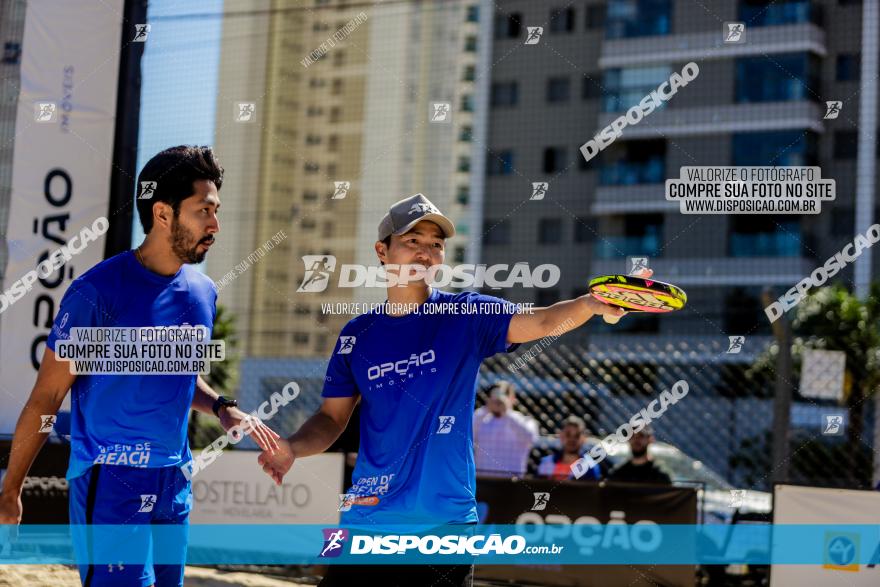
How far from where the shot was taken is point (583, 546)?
8367 millimetres

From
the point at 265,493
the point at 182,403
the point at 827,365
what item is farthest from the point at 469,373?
the point at 827,365

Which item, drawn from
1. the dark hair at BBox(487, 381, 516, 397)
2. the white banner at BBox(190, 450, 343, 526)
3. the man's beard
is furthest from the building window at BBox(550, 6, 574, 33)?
the man's beard

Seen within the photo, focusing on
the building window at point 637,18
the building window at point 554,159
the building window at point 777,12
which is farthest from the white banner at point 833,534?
the building window at point 637,18

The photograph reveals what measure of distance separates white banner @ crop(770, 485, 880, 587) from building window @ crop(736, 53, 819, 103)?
32.6 m

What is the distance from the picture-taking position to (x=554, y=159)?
44219 mm

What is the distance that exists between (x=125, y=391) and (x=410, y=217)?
1.19 meters

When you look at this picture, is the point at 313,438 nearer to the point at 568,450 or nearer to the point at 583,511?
Result: the point at 583,511

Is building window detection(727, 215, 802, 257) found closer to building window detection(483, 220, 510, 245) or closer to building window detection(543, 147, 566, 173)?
building window detection(543, 147, 566, 173)

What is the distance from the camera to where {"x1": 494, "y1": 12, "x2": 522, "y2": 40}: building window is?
4588 cm

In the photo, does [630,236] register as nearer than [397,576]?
No

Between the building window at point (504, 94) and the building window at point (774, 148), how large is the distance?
10.1m

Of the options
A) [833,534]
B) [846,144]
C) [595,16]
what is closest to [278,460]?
[833,534]

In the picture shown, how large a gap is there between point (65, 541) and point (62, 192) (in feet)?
8.54

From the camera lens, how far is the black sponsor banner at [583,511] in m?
8.14
